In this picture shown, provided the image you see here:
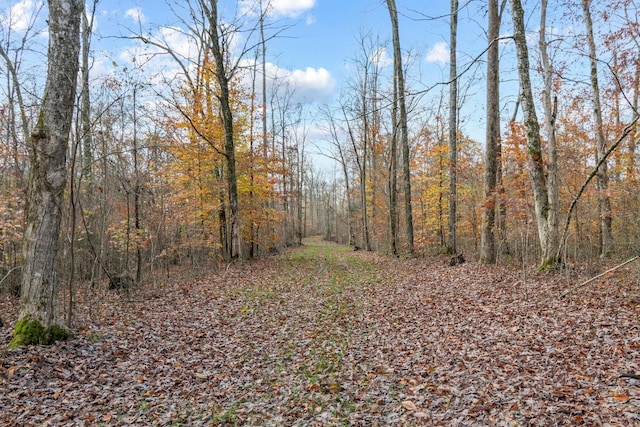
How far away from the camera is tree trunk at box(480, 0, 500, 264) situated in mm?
11094

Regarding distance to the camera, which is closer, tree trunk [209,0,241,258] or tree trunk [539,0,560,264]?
tree trunk [539,0,560,264]

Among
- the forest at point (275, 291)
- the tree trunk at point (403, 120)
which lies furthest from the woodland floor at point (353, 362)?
the tree trunk at point (403, 120)

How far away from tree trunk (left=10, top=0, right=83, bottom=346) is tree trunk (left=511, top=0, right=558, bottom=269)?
31.0 ft

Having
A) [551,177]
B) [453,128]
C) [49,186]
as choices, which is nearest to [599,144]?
[453,128]

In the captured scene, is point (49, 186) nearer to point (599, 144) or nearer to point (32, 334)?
point (32, 334)

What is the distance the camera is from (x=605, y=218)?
13.3 metres

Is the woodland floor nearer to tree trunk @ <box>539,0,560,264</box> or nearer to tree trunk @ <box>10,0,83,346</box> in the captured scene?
tree trunk @ <box>10,0,83,346</box>

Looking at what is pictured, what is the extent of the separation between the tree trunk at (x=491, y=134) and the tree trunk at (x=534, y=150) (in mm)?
2098

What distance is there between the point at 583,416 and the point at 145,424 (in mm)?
4400

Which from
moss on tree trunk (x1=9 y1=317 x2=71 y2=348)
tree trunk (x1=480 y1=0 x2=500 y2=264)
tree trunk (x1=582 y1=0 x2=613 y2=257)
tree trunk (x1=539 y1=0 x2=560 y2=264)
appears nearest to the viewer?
moss on tree trunk (x1=9 y1=317 x2=71 y2=348)

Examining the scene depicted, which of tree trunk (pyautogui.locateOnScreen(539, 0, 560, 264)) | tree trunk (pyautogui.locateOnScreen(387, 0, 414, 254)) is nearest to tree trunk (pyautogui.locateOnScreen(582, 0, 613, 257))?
tree trunk (pyautogui.locateOnScreen(539, 0, 560, 264))

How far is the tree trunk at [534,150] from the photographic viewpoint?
28.0ft

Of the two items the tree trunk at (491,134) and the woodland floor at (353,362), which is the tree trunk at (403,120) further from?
the woodland floor at (353,362)

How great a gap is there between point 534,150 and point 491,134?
250 cm
